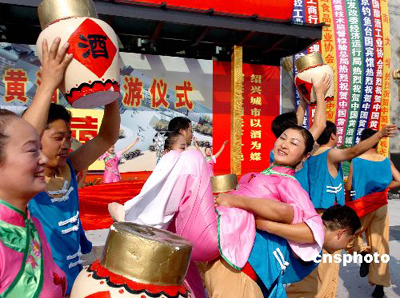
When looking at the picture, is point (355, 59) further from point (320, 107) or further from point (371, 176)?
point (320, 107)

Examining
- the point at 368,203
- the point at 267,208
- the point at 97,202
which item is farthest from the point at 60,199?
the point at 368,203

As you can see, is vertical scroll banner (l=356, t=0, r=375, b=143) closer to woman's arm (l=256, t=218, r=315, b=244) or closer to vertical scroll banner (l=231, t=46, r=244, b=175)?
vertical scroll banner (l=231, t=46, r=244, b=175)

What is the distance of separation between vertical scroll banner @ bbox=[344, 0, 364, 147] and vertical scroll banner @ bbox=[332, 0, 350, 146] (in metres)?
0.11

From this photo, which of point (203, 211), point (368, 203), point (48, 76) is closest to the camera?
point (48, 76)

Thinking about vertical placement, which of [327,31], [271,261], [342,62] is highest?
[327,31]

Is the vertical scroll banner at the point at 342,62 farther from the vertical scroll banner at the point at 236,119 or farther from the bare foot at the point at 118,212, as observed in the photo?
the bare foot at the point at 118,212

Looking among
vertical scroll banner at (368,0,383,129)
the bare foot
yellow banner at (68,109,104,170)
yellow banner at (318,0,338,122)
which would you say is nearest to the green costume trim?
the bare foot

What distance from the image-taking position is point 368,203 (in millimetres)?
3867

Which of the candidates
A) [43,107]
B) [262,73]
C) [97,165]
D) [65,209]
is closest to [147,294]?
[43,107]

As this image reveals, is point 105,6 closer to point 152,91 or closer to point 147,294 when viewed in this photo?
point 152,91

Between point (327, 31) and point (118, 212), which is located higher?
point (327, 31)

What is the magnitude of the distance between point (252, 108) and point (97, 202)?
5971mm

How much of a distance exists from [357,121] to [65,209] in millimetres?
8772

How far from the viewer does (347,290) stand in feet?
12.2
